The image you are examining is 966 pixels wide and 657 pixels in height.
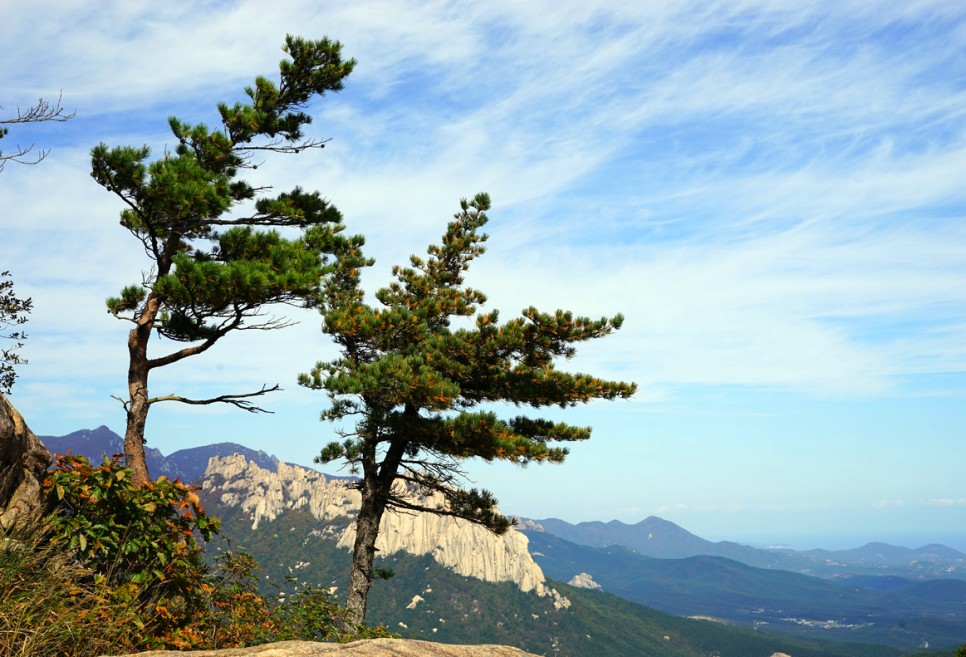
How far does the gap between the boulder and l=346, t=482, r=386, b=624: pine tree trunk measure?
1099 centimetres

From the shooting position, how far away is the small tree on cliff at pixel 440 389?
15469 mm

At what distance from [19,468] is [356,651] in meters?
5.84

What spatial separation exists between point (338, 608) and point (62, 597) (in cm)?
540

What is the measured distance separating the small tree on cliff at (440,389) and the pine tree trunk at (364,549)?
0.09 feet

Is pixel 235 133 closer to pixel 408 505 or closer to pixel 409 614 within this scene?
pixel 408 505

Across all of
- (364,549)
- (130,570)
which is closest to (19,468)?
(130,570)

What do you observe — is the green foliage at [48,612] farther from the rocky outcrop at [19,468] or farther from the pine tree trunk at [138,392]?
the pine tree trunk at [138,392]

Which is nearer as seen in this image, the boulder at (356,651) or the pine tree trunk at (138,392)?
the boulder at (356,651)

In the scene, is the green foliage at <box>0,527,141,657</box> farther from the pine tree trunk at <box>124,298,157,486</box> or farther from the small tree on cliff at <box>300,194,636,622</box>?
the small tree on cliff at <box>300,194,636,622</box>

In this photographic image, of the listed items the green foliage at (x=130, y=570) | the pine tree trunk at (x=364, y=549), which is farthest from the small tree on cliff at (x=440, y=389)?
the green foliage at (x=130, y=570)

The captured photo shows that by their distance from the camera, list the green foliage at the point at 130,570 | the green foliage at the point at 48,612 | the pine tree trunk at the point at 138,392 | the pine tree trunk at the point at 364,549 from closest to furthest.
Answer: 1. the green foliage at the point at 48,612
2. the green foliage at the point at 130,570
3. the pine tree trunk at the point at 138,392
4. the pine tree trunk at the point at 364,549

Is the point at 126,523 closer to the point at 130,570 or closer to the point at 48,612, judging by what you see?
the point at 130,570

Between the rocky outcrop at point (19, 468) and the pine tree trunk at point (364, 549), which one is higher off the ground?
the rocky outcrop at point (19, 468)

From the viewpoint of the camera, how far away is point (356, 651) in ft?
17.3
